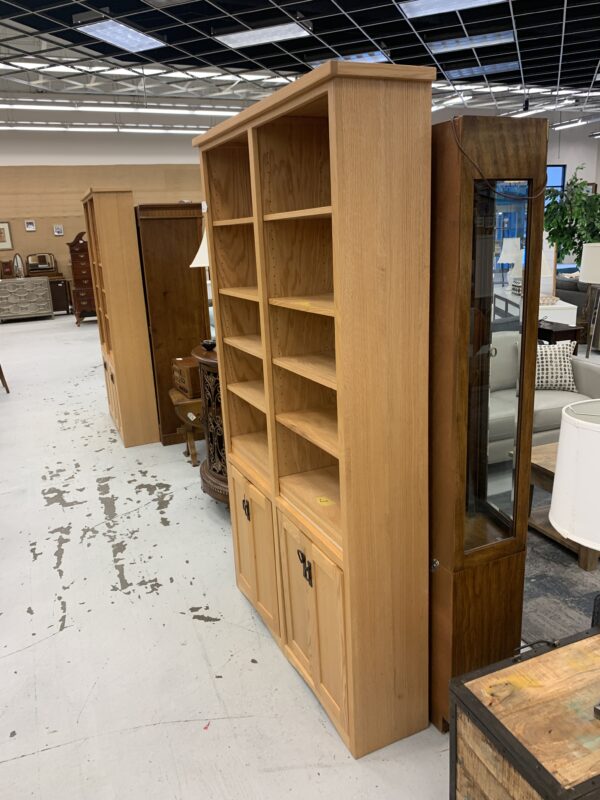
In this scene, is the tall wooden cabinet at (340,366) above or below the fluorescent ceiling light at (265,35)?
below

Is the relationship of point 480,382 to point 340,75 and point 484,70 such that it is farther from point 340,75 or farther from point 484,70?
point 484,70

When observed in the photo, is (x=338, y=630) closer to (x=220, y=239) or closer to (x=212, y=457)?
(x=220, y=239)

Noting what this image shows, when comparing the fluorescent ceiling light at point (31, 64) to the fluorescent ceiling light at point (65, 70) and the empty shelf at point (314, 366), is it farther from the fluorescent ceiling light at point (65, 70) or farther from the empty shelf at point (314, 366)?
the empty shelf at point (314, 366)

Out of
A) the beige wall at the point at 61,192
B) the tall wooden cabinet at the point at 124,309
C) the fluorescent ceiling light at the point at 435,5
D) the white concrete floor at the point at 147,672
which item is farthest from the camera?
the beige wall at the point at 61,192

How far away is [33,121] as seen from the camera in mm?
11945

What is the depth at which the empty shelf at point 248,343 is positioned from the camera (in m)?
2.50

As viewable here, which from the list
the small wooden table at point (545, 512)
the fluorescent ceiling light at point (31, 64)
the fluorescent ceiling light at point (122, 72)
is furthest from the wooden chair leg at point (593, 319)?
the fluorescent ceiling light at point (31, 64)

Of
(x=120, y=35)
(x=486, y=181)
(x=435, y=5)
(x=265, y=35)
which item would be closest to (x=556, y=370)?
(x=486, y=181)

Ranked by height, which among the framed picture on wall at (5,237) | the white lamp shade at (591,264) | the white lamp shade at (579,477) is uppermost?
the framed picture on wall at (5,237)

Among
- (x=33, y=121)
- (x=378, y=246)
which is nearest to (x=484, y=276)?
(x=378, y=246)

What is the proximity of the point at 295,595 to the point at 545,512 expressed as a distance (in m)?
1.97

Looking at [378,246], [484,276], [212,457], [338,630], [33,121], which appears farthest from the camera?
[33,121]

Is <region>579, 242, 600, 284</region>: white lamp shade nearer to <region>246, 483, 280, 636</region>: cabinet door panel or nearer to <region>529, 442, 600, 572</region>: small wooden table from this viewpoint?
<region>529, 442, 600, 572</region>: small wooden table

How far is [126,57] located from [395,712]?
29.7 feet
